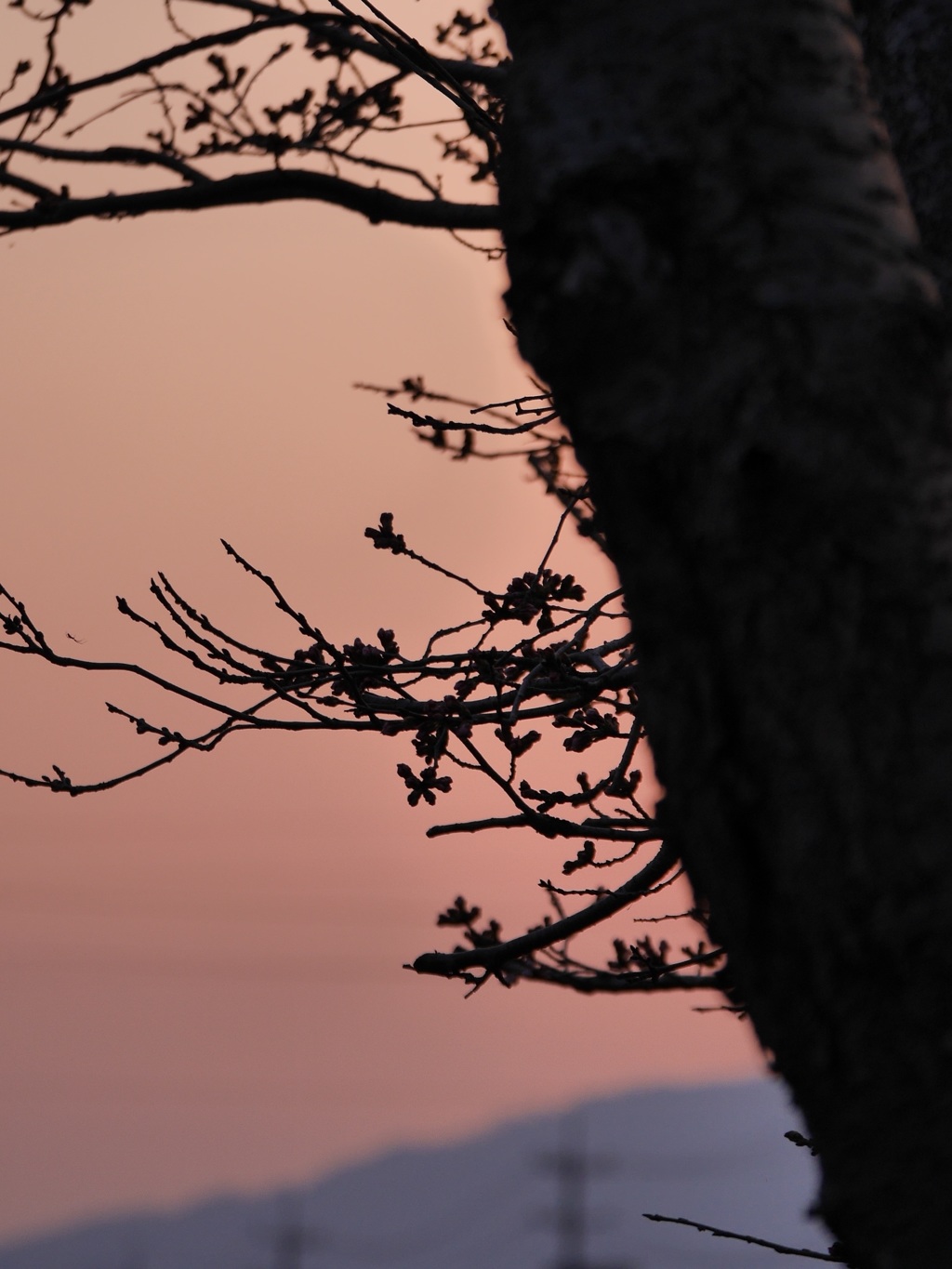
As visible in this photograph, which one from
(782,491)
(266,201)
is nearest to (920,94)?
(266,201)

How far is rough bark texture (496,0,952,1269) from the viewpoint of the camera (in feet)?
3.92

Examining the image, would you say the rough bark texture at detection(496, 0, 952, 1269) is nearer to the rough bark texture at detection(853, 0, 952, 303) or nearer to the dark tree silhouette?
the dark tree silhouette

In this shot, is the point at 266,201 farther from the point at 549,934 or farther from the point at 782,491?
the point at 782,491

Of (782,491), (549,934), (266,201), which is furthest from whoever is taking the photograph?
(266,201)

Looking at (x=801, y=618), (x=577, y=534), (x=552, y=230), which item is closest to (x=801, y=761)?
(x=801, y=618)

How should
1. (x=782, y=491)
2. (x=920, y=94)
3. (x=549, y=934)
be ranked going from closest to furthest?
(x=782, y=491)
(x=920, y=94)
(x=549, y=934)

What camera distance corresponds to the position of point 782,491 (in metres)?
1.27

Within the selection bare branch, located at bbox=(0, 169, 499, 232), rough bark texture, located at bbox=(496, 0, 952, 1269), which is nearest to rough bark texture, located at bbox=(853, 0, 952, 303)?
bare branch, located at bbox=(0, 169, 499, 232)

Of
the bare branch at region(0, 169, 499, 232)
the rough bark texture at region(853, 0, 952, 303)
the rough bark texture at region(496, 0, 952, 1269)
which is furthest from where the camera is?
the bare branch at region(0, 169, 499, 232)

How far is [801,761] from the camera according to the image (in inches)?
48.3

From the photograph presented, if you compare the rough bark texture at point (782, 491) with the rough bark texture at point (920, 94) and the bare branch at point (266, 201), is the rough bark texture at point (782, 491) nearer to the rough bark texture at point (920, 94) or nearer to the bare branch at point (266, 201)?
the rough bark texture at point (920, 94)

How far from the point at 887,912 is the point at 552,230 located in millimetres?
767

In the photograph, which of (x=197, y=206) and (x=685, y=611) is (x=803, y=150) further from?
(x=197, y=206)

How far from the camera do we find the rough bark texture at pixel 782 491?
3.92 feet
